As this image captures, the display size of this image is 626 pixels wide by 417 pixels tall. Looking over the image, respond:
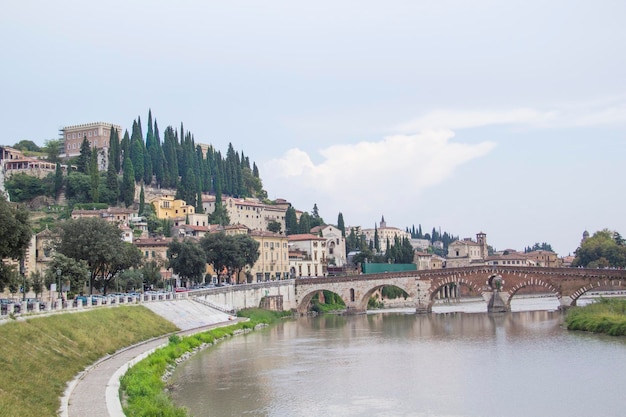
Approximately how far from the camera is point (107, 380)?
24438 millimetres

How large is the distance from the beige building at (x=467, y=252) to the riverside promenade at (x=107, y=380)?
306 ft

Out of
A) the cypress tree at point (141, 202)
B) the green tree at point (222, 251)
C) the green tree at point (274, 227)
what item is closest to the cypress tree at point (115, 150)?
the cypress tree at point (141, 202)

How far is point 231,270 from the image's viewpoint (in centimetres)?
8094

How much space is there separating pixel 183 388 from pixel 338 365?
869 centimetres

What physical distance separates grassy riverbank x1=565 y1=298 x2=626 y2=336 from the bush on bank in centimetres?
2142

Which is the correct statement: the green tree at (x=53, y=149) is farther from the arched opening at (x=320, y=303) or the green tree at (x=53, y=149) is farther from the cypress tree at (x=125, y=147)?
the arched opening at (x=320, y=303)

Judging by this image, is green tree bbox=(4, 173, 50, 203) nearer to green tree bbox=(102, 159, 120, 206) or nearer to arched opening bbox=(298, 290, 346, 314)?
green tree bbox=(102, 159, 120, 206)

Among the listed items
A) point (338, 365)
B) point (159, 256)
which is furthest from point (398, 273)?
point (338, 365)

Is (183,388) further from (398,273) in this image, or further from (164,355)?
(398,273)

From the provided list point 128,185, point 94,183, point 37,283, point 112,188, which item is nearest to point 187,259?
→ point 37,283

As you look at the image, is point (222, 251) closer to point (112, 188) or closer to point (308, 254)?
point (308, 254)

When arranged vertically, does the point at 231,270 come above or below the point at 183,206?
below

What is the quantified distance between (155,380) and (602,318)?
28.4 m

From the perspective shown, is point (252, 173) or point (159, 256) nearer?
point (159, 256)
